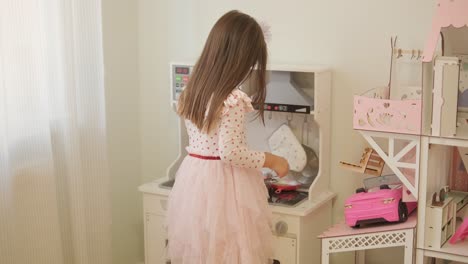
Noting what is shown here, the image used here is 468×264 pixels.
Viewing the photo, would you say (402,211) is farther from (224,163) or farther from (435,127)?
(224,163)

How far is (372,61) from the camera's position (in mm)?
2533

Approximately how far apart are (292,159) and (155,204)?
59cm

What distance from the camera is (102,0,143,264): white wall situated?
2.94m

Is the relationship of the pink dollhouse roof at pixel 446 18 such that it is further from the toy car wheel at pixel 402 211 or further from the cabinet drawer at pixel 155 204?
the cabinet drawer at pixel 155 204

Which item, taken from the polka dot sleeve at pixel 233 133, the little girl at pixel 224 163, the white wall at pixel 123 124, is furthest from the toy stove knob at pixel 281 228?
the white wall at pixel 123 124

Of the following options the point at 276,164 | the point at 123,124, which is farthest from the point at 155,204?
the point at 276,164

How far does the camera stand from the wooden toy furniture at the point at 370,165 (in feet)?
7.80

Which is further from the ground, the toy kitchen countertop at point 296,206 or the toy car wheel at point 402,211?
the toy car wheel at point 402,211

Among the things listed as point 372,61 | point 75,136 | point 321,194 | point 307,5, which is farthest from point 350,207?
point 75,136

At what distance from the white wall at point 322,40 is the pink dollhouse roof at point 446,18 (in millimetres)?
422

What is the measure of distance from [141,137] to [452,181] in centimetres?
143

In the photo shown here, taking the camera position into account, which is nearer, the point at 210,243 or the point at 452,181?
the point at 210,243

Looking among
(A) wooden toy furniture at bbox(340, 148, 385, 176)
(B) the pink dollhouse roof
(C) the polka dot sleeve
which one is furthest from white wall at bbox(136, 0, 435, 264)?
(C) the polka dot sleeve

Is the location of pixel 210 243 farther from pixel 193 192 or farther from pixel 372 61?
pixel 372 61
